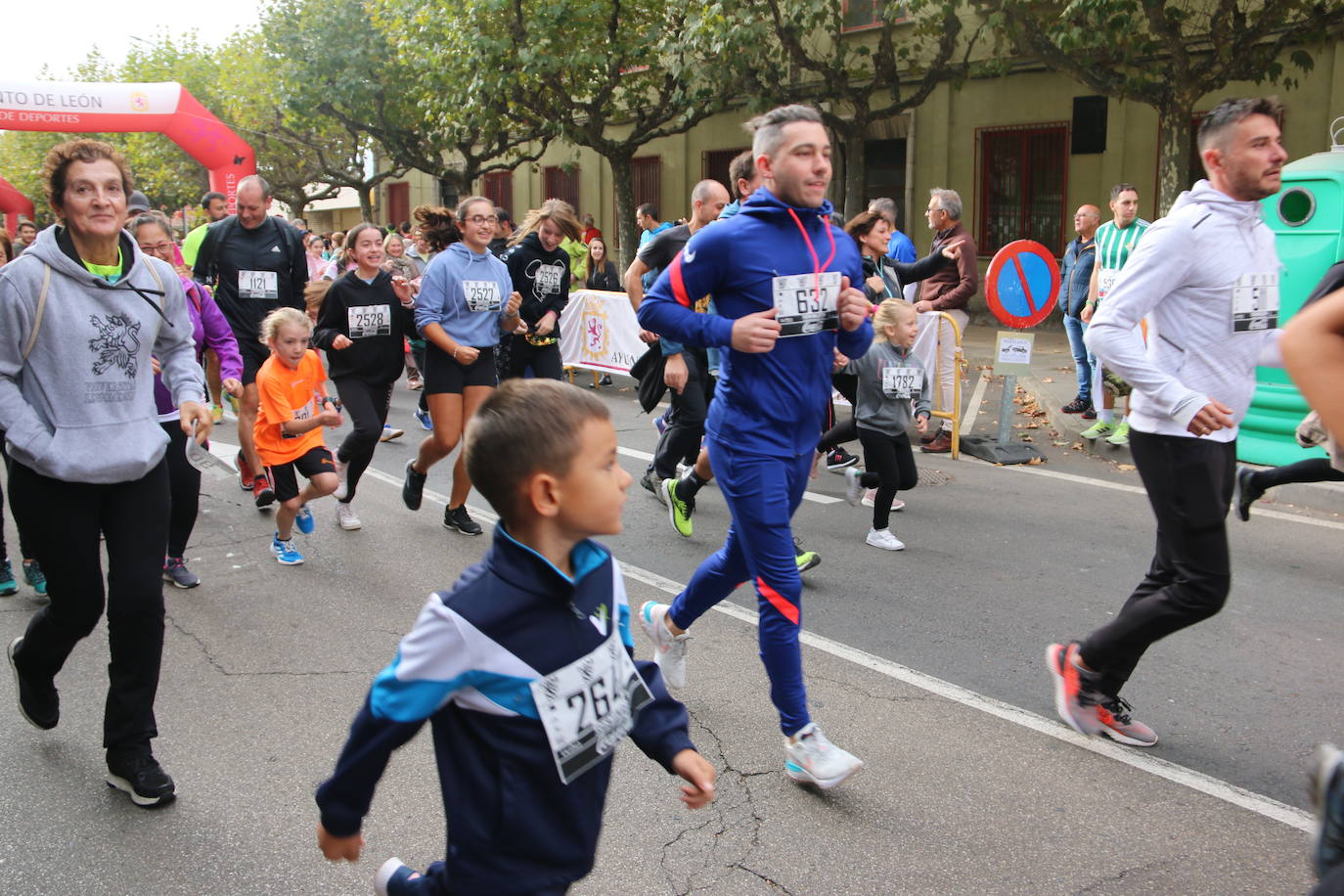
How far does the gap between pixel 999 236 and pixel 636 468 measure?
14488 mm

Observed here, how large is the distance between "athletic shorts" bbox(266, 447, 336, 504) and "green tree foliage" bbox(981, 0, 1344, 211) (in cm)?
1050

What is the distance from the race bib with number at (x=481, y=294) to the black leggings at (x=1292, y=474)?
4191 millimetres

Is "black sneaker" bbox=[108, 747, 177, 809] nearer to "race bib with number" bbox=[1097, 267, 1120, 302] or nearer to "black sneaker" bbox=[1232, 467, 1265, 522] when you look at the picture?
"black sneaker" bbox=[1232, 467, 1265, 522]

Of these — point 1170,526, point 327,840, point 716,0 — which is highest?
point 716,0

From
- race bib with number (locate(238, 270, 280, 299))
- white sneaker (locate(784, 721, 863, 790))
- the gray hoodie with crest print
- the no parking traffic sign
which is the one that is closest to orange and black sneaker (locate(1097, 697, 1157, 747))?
white sneaker (locate(784, 721, 863, 790))

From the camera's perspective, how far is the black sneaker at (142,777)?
355cm

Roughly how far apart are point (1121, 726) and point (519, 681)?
2.67 m

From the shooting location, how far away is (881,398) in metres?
6.67

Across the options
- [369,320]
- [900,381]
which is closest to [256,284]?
[369,320]

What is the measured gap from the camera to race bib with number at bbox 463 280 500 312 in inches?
265

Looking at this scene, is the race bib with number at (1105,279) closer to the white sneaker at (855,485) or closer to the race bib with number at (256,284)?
the white sneaker at (855,485)

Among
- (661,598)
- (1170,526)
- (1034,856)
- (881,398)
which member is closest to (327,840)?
(1034,856)

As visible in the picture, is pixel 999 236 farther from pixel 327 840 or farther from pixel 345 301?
pixel 327 840

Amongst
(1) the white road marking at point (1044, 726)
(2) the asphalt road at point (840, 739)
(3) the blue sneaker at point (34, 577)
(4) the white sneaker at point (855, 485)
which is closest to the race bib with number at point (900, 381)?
(4) the white sneaker at point (855, 485)
